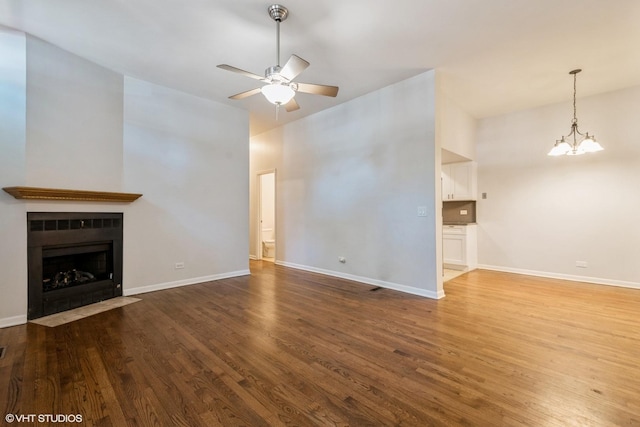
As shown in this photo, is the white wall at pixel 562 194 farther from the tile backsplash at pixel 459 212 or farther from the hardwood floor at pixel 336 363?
the hardwood floor at pixel 336 363

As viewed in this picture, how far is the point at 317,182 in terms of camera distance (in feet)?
18.0

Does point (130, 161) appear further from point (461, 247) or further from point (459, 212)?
point (459, 212)

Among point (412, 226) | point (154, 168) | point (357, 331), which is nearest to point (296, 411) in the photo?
point (357, 331)

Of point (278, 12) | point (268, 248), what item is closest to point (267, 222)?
point (268, 248)

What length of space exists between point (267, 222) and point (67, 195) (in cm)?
491

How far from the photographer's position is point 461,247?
555cm

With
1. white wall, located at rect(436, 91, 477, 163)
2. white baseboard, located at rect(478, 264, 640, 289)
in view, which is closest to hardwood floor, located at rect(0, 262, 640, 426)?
white baseboard, located at rect(478, 264, 640, 289)

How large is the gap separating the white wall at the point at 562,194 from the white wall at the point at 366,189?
2.60 meters

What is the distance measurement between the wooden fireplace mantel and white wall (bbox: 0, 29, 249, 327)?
110 mm

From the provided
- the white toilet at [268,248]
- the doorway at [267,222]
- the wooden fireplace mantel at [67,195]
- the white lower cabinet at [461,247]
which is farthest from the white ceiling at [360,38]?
the white toilet at [268,248]

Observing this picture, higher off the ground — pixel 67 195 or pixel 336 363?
pixel 67 195

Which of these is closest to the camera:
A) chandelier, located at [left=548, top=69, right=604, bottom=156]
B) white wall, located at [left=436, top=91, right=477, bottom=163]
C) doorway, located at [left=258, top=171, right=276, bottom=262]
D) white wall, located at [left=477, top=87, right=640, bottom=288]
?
chandelier, located at [left=548, top=69, right=604, bottom=156]

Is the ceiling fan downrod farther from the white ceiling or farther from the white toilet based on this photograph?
the white toilet

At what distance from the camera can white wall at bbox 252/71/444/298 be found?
3.91 metres
